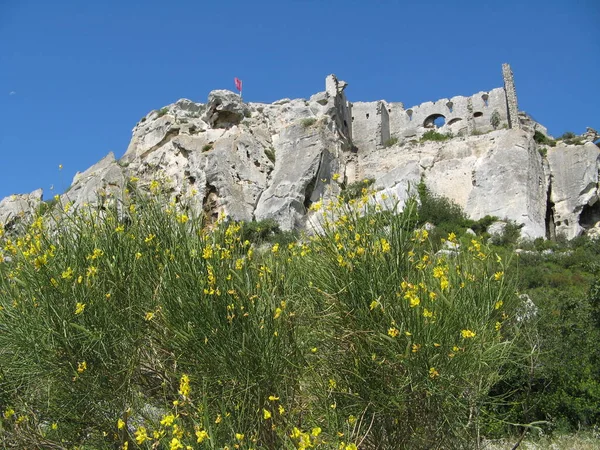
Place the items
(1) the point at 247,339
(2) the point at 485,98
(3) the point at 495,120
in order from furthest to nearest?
1. (2) the point at 485,98
2. (3) the point at 495,120
3. (1) the point at 247,339

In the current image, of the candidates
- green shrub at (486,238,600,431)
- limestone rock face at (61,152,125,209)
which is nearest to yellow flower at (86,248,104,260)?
green shrub at (486,238,600,431)

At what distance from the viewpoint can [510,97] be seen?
36.6 metres

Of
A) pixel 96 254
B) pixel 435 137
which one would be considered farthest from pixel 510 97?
pixel 96 254

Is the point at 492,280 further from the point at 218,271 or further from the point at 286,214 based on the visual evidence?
the point at 286,214

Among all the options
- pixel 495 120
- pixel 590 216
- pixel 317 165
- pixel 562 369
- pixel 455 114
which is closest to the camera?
pixel 562 369

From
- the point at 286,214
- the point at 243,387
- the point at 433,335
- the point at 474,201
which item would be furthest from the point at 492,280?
the point at 474,201

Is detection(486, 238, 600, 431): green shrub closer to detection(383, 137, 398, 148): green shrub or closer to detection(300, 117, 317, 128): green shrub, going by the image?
detection(300, 117, 317, 128): green shrub

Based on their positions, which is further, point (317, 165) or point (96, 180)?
point (317, 165)

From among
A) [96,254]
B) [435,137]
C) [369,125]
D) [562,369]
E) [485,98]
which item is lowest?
[562,369]

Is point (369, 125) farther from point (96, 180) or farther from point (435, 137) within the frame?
point (96, 180)

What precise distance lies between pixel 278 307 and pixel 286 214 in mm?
21589

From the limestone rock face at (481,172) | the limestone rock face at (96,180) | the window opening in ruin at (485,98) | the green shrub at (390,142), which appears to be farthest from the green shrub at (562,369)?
the window opening in ruin at (485,98)

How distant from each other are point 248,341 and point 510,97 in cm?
3655

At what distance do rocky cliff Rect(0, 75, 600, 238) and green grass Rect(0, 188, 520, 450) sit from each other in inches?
814
